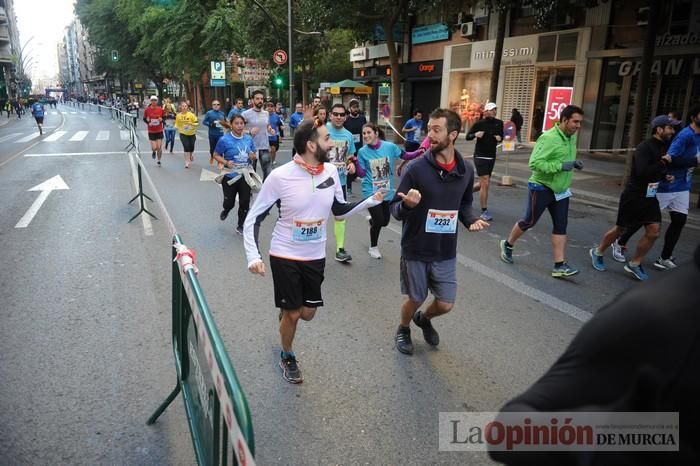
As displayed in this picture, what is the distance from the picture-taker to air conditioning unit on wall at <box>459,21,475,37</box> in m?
23.1

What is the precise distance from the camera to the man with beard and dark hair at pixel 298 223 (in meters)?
3.49

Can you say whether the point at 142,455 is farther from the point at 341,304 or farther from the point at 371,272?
the point at 371,272

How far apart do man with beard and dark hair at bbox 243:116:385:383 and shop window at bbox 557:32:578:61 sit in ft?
59.2

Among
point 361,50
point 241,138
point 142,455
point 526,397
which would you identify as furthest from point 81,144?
point 526,397

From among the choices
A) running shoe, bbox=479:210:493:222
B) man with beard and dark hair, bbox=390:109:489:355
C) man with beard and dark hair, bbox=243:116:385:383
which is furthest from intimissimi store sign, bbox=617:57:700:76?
man with beard and dark hair, bbox=243:116:385:383

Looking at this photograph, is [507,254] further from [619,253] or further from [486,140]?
[486,140]

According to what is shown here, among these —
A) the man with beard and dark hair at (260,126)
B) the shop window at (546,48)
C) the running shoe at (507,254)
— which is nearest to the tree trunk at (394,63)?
the shop window at (546,48)

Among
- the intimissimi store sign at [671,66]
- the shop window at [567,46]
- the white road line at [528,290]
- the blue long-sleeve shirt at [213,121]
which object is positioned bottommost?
the white road line at [528,290]

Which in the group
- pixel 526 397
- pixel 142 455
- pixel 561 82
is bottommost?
pixel 142 455

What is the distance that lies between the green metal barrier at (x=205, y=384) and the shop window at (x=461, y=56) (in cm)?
2324

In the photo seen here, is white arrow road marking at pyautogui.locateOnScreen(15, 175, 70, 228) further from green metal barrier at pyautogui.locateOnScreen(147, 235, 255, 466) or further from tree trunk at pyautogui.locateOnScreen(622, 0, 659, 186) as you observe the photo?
tree trunk at pyautogui.locateOnScreen(622, 0, 659, 186)

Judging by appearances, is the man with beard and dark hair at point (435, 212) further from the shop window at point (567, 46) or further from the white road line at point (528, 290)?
the shop window at point (567, 46)

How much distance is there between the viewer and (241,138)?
809cm

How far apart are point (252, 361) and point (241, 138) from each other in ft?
16.2
